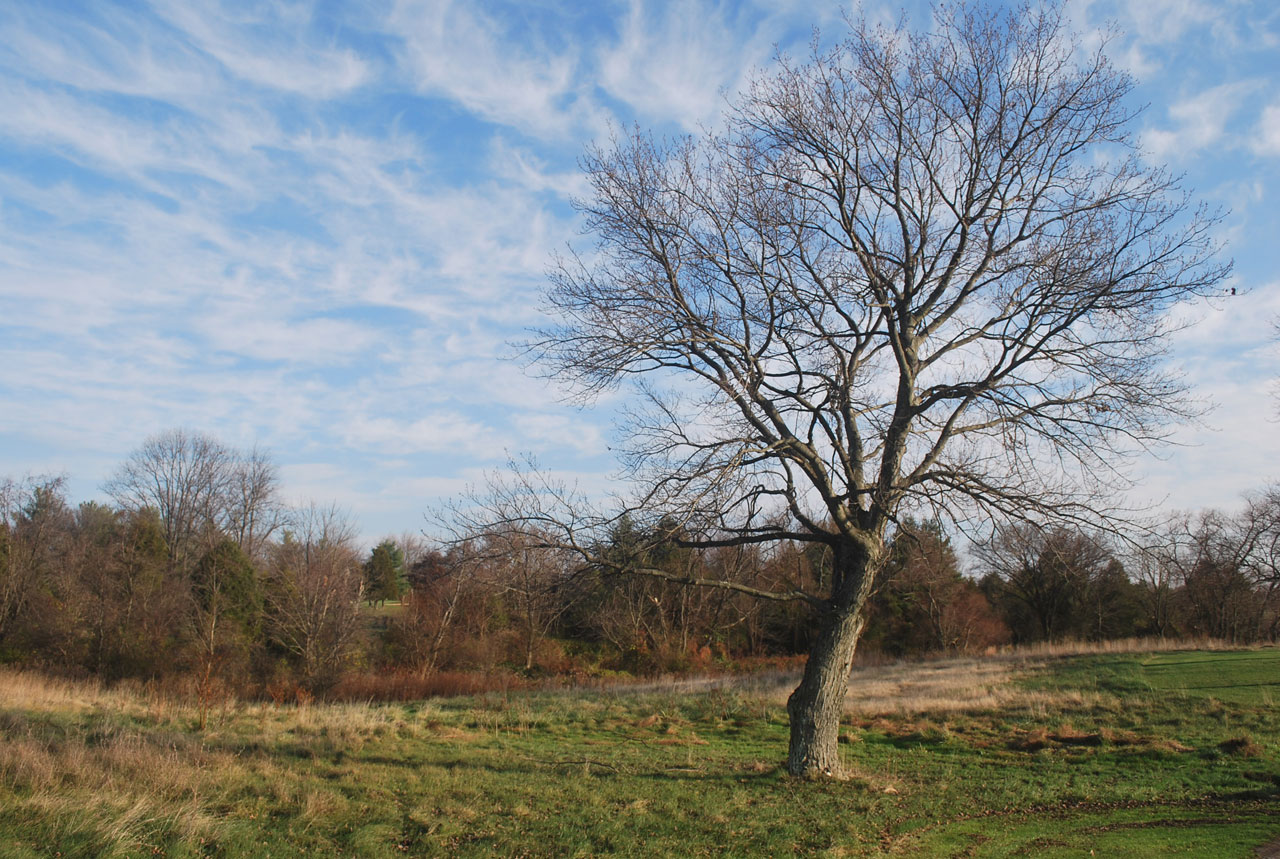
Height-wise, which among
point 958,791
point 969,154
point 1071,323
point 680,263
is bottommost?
point 958,791

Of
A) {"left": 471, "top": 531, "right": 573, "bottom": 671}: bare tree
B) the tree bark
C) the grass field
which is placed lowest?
the grass field

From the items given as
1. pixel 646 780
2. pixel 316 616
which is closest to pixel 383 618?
pixel 316 616

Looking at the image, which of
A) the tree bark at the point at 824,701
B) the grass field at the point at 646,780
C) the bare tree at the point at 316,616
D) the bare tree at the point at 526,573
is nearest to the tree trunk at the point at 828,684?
the tree bark at the point at 824,701

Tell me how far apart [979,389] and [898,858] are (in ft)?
18.3

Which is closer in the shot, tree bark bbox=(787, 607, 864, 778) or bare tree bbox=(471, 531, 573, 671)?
bare tree bbox=(471, 531, 573, 671)

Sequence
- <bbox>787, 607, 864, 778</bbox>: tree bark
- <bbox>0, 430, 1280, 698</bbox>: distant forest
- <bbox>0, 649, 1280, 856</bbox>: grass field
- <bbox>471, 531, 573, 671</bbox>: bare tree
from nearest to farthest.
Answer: <bbox>0, 649, 1280, 856</bbox>: grass field, <bbox>471, 531, 573, 671</bbox>: bare tree, <bbox>787, 607, 864, 778</bbox>: tree bark, <bbox>0, 430, 1280, 698</bbox>: distant forest

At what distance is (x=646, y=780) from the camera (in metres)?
10.2

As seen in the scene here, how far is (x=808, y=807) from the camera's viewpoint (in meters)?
8.42

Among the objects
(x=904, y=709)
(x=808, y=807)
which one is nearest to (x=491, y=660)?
(x=904, y=709)

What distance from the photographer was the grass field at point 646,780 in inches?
281

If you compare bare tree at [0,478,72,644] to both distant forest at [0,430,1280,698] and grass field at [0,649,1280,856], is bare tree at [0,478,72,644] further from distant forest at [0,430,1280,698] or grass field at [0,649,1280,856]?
grass field at [0,649,1280,856]

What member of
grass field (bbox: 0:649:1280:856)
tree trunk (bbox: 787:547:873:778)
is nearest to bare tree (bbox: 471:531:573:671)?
grass field (bbox: 0:649:1280:856)

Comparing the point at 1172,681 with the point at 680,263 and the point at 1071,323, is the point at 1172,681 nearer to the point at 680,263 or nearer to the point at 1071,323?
the point at 1071,323

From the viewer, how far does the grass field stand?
23.4ft
